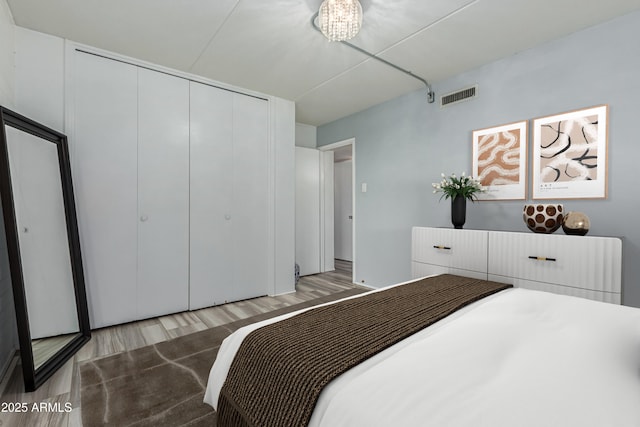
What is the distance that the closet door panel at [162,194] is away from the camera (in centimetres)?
273

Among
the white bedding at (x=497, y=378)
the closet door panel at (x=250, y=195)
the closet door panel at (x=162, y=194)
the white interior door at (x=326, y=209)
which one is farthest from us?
the white interior door at (x=326, y=209)

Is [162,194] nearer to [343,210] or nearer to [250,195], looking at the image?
[250,195]

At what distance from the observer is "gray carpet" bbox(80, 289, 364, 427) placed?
A: 148cm

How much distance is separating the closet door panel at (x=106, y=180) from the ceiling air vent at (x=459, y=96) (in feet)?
9.86

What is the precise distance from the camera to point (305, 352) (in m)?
0.91

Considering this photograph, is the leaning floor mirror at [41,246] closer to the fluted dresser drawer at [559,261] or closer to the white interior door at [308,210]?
the white interior door at [308,210]

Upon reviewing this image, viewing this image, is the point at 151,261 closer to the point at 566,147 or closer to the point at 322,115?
the point at 322,115

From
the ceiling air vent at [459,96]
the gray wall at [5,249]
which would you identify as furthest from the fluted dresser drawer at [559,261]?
the gray wall at [5,249]

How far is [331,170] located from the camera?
4848mm

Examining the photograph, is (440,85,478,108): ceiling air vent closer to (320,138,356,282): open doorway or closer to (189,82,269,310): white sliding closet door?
(189,82,269,310): white sliding closet door

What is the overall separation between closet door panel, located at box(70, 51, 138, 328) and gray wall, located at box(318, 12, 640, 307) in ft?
8.67

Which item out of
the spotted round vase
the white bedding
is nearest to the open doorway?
the spotted round vase

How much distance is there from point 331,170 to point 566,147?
123 inches

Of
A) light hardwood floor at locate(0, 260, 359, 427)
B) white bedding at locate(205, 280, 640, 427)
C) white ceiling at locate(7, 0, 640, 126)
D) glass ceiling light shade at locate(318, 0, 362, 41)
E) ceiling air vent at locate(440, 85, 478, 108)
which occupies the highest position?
white ceiling at locate(7, 0, 640, 126)
